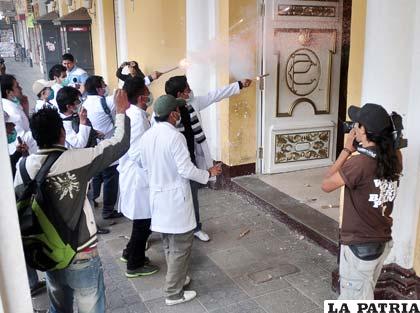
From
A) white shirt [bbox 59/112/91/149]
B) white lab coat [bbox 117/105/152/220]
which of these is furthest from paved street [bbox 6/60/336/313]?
white shirt [bbox 59/112/91/149]

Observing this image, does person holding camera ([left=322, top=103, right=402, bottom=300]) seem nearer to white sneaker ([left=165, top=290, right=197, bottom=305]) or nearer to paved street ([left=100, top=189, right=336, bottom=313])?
paved street ([left=100, top=189, right=336, bottom=313])

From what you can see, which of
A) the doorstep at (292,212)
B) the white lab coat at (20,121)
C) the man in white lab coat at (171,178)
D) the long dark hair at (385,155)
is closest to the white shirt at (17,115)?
the white lab coat at (20,121)

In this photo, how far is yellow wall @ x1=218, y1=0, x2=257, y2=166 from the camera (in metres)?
5.59

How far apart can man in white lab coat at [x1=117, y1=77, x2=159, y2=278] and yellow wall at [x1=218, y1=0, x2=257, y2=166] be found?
198cm

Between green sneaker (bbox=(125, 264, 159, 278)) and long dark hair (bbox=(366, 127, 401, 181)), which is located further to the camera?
green sneaker (bbox=(125, 264, 159, 278))

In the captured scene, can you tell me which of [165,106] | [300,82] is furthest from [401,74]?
[300,82]

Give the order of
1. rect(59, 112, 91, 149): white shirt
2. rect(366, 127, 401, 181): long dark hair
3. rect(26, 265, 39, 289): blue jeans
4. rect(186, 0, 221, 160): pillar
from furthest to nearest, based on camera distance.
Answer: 1. rect(186, 0, 221, 160): pillar
2. rect(59, 112, 91, 149): white shirt
3. rect(26, 265, 39, 289): blue jeans
4. rect(366, 127, 401, 181): long dark hair

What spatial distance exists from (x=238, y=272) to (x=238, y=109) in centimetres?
247

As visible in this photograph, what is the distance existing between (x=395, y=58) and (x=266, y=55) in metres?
2.83

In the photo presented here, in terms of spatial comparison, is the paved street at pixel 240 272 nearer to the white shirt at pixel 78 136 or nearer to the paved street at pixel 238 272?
the paved street at pixel 238 272

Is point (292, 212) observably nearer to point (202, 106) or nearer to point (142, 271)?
point (202, 106)

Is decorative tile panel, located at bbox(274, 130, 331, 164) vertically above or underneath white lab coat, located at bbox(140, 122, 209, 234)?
underneath

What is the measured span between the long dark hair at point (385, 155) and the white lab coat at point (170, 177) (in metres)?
1.30

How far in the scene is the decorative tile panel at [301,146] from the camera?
6.11 m
